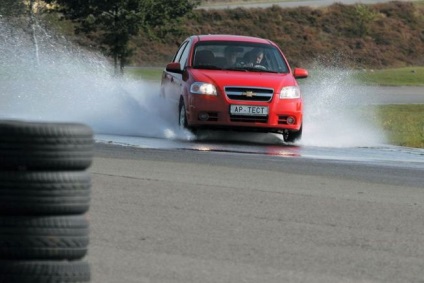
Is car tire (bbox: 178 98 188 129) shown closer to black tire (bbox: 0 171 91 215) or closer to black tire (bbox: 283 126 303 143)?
black tire (bbox: 283 126 303 143)

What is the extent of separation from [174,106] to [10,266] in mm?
13857

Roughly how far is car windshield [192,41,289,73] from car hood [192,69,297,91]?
0.33 meters

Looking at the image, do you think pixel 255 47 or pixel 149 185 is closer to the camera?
pixel 149 185

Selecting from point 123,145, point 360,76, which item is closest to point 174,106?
point 123,145

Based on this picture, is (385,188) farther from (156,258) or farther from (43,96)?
(43,96)

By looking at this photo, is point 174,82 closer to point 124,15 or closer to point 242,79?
point 242,79

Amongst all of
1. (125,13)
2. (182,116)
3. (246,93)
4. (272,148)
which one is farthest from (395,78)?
(272,148)

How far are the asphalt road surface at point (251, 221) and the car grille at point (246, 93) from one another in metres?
3.55

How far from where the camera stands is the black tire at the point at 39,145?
19.0 feet

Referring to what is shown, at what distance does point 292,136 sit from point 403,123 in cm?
847

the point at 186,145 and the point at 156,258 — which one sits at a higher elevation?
the point at 156,258

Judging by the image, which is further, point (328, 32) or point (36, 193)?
point (328, 32)

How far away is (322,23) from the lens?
249 feet

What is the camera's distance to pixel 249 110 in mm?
18141
